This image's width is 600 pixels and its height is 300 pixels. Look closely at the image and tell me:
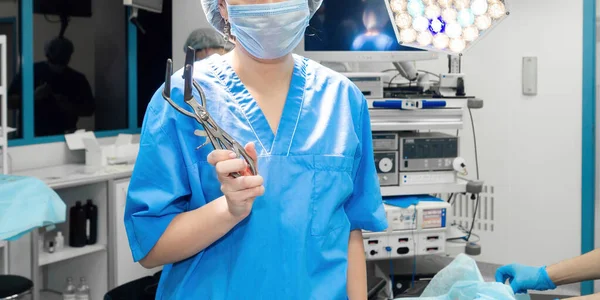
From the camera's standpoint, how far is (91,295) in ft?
11.5

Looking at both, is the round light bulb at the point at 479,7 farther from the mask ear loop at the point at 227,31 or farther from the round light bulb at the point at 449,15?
the mask ear loop at the point at 227,31

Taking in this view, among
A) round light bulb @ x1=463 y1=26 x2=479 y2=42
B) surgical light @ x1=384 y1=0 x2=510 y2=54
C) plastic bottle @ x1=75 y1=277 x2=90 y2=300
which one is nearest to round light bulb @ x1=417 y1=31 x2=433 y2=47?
surgical light @ x1=384 y1=0 x2=510 y2=54

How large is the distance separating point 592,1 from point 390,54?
1.44 m

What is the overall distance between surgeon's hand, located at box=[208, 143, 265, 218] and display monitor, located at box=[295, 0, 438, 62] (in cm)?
217

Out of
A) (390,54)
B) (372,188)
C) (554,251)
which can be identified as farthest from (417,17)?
(554,251)

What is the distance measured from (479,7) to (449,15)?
8 cm

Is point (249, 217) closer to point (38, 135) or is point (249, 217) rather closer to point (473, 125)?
point (38, 135)

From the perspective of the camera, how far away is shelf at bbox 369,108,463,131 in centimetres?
293

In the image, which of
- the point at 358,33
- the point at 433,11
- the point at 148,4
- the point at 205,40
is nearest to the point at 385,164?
the point at 358,33

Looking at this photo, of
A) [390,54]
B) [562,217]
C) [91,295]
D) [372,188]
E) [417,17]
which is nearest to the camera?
[372,188]

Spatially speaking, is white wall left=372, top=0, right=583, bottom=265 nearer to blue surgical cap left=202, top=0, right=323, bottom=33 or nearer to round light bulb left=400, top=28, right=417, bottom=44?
round light bulb left=400, top=28, right=417, bottom=44

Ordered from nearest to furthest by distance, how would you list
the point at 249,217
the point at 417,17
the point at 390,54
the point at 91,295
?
the point at 249,217, the point at 417,17, the point at 390,54, the point at 91,295

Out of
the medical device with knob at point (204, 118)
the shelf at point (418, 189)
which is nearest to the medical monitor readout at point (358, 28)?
the shelf at point (418, 189)

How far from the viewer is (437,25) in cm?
188
